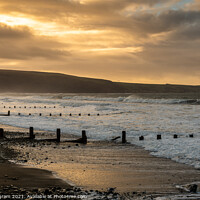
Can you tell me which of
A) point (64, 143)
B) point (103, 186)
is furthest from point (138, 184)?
point (64, 143)

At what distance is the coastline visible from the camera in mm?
8656

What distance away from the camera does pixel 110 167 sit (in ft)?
36.3

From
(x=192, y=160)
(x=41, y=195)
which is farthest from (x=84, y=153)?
Answer: (x=41, y=195)

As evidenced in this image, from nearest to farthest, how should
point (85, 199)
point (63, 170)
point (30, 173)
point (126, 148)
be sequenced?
point (85, 199), point (30, 173), point (63, 170), point (126, 148)

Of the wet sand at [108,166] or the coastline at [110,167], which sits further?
the wet sand at [108,166]

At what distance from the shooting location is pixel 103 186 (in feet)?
27.9

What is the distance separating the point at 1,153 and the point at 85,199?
24.1ft

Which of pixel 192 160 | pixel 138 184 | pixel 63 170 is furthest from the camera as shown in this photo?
pixel 192 160

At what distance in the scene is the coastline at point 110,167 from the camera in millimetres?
8656

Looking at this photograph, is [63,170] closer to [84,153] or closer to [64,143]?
[84,153]

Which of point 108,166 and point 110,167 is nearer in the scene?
point 110,167

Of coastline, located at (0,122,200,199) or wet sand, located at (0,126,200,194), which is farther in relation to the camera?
wet sand, located at (0,126,200,194)

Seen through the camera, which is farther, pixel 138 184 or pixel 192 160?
pixel 192 160

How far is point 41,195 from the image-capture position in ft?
24.3
